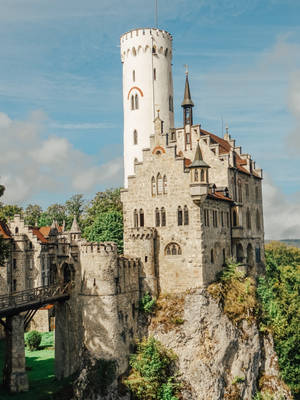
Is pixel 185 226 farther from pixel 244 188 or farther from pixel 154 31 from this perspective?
pixel 154 31

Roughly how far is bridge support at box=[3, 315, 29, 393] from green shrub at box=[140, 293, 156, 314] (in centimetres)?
1215

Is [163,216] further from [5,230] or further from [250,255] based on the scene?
[5,230]

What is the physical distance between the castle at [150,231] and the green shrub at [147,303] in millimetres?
592

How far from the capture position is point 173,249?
48.1m

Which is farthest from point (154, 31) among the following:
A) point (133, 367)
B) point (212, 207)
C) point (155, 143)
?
point (133, 367)

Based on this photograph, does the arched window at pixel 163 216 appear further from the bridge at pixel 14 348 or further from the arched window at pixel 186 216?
the bridge at pixel 14 348

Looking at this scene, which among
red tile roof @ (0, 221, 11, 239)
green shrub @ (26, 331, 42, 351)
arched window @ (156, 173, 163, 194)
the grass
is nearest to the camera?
the grass

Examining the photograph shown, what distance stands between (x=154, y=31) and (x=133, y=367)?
142 ft

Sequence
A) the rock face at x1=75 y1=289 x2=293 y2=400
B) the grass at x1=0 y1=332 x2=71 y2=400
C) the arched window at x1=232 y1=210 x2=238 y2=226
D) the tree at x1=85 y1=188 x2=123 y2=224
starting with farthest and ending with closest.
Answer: the tree at x1=85 y1=188 x2=123 y2=224 < the arched window at x1=232 y1=210 x2=238 y2=226 < the rock face at x1=75 y1=289 x2=293 y2=400 < the grass at x1=0 y1=332 x2=71 y2=400

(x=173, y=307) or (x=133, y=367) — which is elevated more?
(x=173, y=307)

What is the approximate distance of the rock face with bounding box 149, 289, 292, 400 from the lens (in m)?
43.9

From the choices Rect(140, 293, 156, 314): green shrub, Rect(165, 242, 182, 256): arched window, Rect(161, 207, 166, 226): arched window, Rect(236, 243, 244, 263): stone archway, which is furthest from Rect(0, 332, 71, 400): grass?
Rect(236, 243, 244, 263): stone archway

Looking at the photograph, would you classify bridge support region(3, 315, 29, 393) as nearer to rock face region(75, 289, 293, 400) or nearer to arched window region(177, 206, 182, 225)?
rock face region(75, 289, 293, 400)

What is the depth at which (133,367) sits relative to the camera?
141ft
